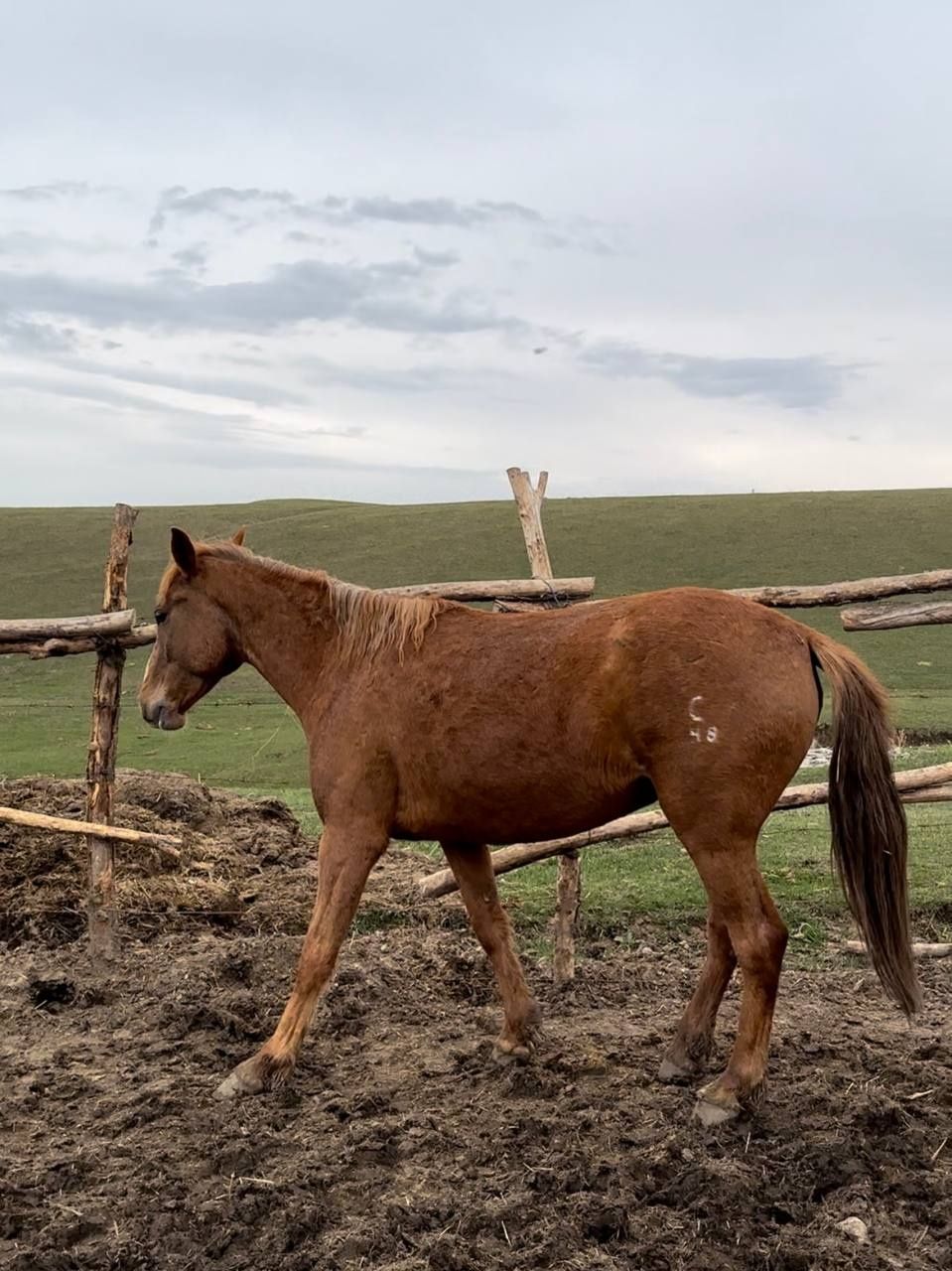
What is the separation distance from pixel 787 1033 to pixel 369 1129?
2153 mm

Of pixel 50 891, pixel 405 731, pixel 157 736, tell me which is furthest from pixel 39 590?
pixel 405 731

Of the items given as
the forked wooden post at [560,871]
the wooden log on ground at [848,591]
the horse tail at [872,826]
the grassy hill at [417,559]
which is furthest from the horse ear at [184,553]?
the grassy hill at [417,559]

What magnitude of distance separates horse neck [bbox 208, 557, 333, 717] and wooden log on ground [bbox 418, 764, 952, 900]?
5.66 ft

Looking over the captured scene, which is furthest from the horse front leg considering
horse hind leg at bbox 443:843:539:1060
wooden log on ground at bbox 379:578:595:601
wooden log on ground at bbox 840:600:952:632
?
wooden log on ground at bbox 840:600:952:632

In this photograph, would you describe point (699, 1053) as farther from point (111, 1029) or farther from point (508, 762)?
point (111, 1029)

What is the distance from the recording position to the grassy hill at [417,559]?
20.7 m

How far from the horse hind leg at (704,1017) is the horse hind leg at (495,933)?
65 cm

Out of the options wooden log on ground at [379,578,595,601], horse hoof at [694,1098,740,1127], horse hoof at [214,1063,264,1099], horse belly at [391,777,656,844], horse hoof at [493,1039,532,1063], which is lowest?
horse hoof at [214,1063,264,1099]

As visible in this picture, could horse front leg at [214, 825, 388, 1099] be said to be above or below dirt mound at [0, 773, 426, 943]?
above

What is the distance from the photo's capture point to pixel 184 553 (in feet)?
16.4

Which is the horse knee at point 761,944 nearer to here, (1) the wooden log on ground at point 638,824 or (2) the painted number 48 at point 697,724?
(2) the painted number 48 at point 697,724

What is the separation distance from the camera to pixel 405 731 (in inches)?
179

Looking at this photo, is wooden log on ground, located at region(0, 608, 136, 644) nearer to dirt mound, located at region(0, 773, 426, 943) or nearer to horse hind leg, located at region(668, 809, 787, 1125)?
dirt mound, located at region(0, 773, 426, 943)

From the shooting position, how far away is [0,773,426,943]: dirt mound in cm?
721
